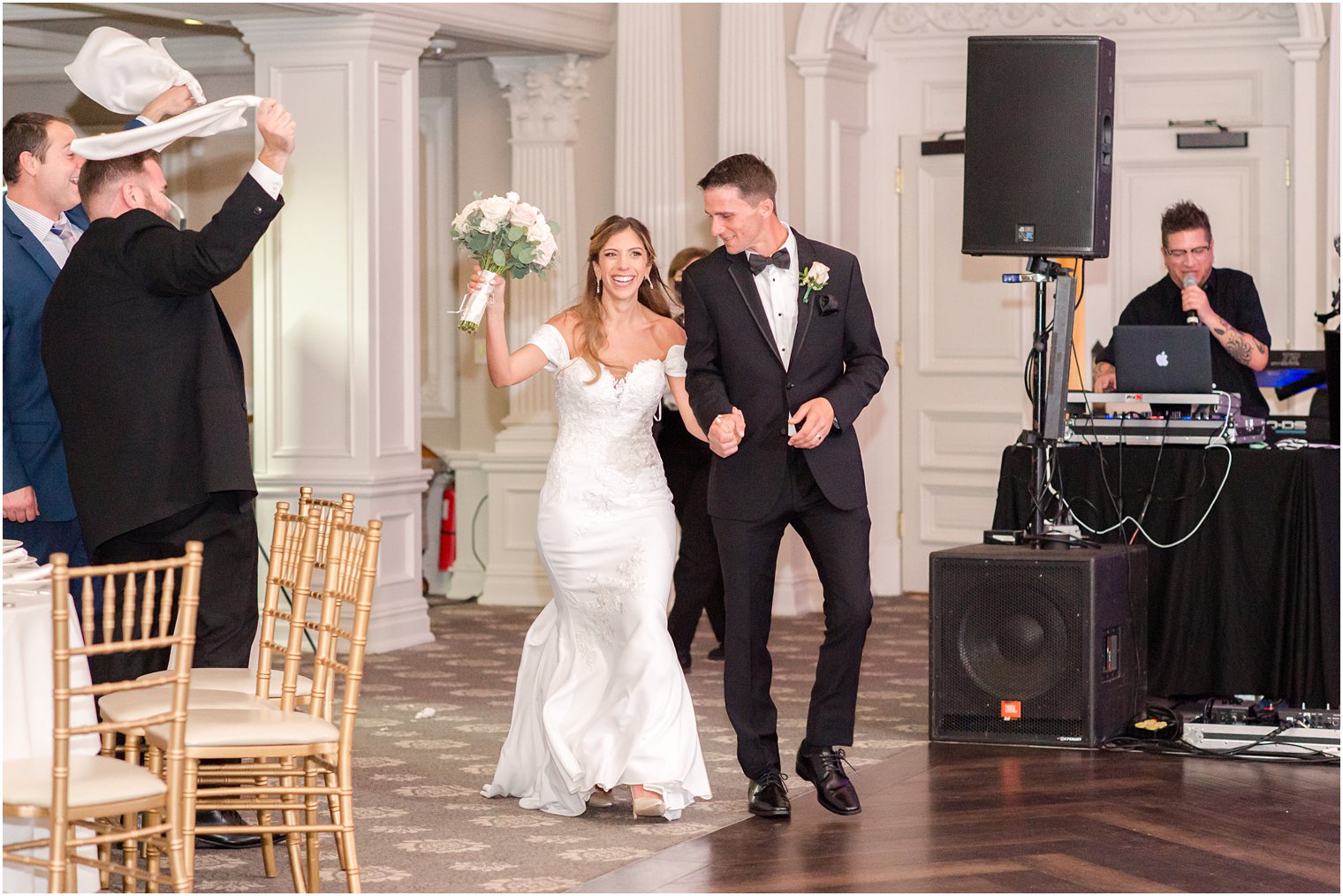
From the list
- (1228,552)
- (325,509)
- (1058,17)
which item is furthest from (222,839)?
(1058,17)

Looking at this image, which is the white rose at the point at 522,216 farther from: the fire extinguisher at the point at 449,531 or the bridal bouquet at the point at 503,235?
the fire extinguisher at the point at 449,531

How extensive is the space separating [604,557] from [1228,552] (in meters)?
2.29

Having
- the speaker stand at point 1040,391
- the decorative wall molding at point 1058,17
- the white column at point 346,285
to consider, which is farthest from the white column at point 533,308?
the speaker stand at point 1040,391

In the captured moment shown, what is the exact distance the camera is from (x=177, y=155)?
959cm

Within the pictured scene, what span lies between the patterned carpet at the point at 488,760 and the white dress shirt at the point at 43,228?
1.72 m

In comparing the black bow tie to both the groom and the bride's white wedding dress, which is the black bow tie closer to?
the groom

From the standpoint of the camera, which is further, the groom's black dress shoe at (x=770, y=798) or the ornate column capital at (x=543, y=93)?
the ornate column capital at (x=543, y=93)

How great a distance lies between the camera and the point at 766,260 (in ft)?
15.2

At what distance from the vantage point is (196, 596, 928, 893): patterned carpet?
4195 mm

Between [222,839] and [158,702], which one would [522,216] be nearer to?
[158,702]

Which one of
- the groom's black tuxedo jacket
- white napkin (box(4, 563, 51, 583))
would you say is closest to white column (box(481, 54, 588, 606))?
the groom's black tuxedo jacket

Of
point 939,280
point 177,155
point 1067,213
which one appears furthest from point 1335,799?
point 177,155

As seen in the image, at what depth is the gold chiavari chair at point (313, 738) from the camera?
351 centimetres

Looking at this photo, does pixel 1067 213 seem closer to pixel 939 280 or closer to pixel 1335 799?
pixel 1335 799
